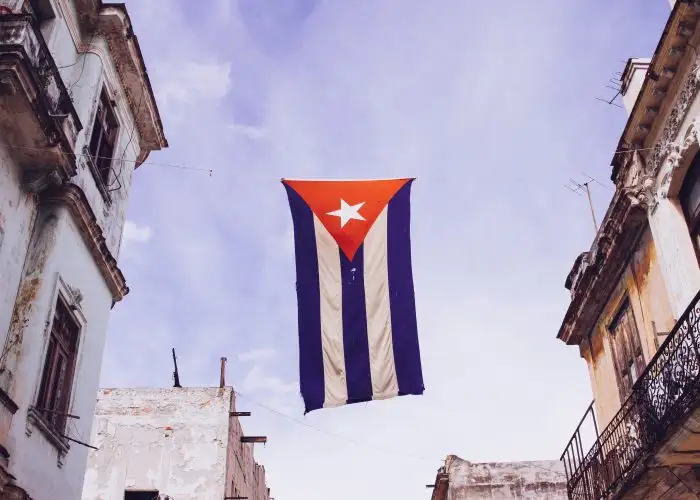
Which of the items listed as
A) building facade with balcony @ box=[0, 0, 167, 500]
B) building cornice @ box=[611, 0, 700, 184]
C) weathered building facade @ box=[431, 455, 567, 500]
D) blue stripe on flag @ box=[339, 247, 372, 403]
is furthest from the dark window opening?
building cornice @ box=[611, 0, 700, 184]

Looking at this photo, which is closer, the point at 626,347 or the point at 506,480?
the point at 626,347

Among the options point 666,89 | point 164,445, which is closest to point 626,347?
point 666,89

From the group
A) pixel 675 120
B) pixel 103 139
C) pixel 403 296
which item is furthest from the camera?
pixel 103 139

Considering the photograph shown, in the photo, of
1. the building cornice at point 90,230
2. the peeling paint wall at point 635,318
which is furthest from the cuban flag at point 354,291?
the peeling paint wall at point 635,318

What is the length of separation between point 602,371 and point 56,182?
9.92 metres

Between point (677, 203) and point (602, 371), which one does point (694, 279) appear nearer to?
point (677, 203)

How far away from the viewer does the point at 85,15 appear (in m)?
11.9

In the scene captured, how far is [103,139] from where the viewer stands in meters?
12.5

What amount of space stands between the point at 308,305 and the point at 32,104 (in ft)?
13.4

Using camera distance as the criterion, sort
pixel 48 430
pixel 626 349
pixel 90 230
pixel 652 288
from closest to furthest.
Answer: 1. pixel 48 430
2. pixel 90 230
3. pixel 652 288
4. pixel 626 349

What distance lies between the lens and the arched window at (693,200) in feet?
34.7

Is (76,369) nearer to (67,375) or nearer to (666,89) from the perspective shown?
(67,375)

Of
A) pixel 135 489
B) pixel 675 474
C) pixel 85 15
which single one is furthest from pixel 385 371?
pixel 135 489

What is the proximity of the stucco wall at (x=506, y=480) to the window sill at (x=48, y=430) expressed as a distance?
21156 mm
